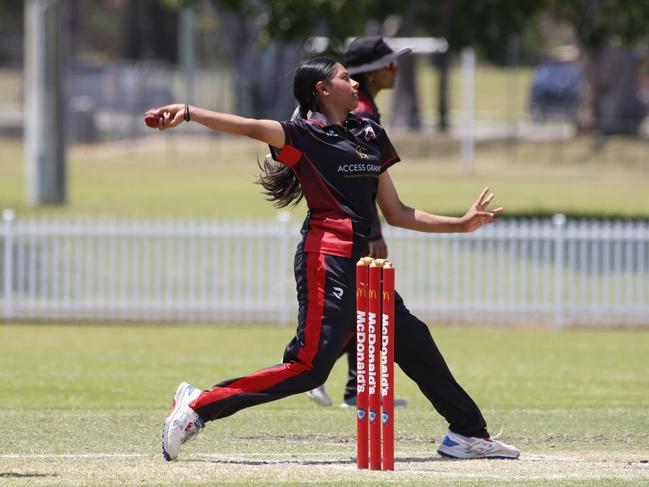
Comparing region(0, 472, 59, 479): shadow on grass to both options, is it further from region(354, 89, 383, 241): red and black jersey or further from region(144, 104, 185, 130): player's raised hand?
region(354, 89, 383, 241): red and black jersey

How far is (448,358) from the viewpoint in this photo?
524 inches

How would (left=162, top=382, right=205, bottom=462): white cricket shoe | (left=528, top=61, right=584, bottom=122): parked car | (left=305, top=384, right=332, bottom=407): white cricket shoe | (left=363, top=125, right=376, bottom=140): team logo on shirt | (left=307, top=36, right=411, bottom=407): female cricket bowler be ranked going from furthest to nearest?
1. (left=528, top=61, right=584, bottom=122): parked car
2. (left=305, top=384, right=332, bottom=407): white cricket shoe
3. (left=307, top=36, right=411, bottom=407): female cricket bowler
4. (left=363, top=125, right=376, bottom=140): team logo on shirt
5. (left=162, top=382, right=205, bottom=462): white cricket shoe

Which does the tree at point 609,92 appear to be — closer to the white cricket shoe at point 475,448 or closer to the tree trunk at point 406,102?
the tree trunk at point 406,102

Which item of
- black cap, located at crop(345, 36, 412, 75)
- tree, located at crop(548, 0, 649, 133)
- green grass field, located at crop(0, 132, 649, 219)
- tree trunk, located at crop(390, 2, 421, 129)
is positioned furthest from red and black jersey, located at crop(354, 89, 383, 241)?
tree trunk, located at crop(390, 2, 421, 129)

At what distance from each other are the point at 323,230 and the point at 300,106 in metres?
0.70

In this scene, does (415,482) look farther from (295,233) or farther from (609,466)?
(295,233)

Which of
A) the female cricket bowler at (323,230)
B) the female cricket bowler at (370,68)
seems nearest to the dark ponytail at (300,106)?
the female cricket bowler at (323,230)

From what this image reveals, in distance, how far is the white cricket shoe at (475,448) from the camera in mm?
7367

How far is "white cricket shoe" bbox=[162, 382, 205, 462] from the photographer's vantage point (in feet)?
23.1

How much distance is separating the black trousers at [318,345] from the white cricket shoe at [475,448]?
0.34m

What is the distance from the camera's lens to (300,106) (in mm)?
7309

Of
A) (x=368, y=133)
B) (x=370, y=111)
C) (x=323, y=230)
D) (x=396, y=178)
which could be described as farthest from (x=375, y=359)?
(x=396, y=178)

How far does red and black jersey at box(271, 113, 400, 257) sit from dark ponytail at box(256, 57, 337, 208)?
6.1 inches

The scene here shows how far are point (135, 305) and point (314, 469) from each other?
9.12 meters
